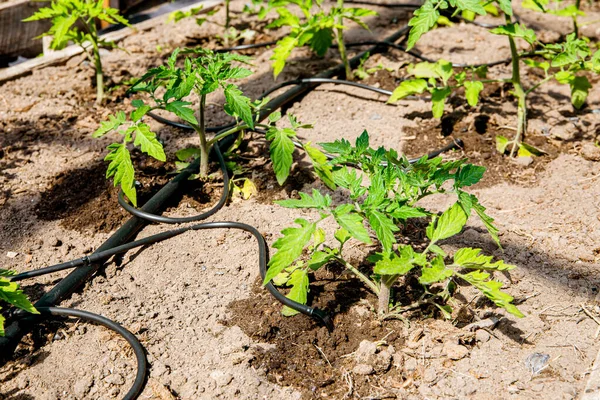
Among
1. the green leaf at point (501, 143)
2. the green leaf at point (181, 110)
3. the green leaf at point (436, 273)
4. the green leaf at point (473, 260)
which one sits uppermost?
the green leaf at point (181, 110)

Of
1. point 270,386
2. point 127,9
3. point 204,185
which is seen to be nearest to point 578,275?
point 270,386

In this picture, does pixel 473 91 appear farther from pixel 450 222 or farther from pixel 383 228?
pixel 383 228

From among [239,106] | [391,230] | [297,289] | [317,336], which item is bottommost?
[317,336]

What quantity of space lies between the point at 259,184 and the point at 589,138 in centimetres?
173

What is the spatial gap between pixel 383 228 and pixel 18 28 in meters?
3.25

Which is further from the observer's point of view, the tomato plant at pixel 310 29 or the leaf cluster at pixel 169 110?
the tomato plant at pixel 310 29

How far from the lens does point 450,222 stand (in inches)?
84.5

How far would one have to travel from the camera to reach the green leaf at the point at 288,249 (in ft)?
6.35

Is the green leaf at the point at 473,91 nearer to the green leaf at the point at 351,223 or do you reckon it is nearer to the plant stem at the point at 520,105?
the plant stem at the point at 520,105

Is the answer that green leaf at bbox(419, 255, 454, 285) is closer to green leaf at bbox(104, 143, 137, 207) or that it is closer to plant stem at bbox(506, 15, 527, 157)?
green leaf at bbox(104, 143, 137, 207)

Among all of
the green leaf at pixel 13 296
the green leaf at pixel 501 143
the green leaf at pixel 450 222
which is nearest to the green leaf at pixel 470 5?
the green leaf at pixel 501 143

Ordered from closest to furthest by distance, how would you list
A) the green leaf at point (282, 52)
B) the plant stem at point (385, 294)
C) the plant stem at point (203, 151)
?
the plant stem at point (385, 294) → the plant stem at point (203, 151) → the green leaf at point (282, 52)

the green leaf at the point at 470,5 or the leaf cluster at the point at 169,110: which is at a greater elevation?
the green leaf at the point at 470,5

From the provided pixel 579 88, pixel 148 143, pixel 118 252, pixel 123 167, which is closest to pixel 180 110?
pixel 148 143
